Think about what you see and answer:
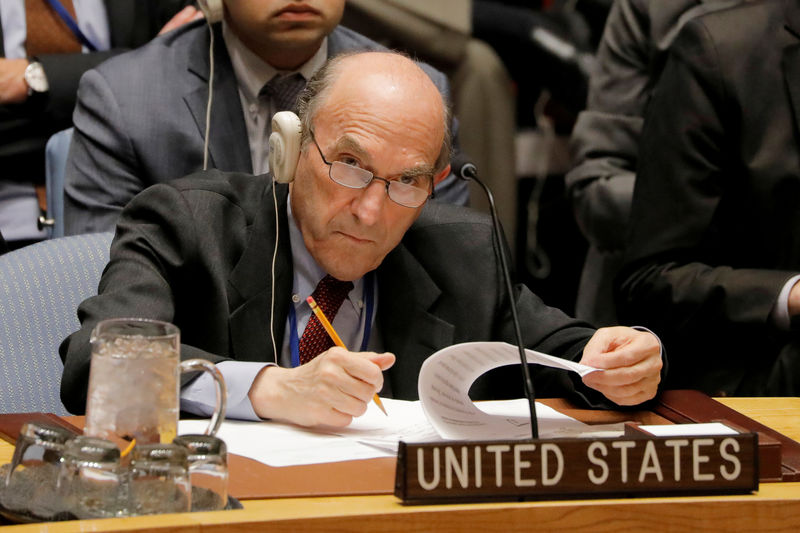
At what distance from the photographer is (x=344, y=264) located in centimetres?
203

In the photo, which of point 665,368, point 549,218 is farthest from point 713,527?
point 549,218

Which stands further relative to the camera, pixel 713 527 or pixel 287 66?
pixel 287 66

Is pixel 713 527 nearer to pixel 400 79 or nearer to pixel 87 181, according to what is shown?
pixel 400 79

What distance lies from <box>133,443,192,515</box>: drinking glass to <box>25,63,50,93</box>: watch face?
1940mm

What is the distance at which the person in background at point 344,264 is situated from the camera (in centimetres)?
192

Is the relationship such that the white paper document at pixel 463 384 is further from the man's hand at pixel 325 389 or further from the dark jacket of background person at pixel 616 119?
the dark jacket of background person at pixel 616 119

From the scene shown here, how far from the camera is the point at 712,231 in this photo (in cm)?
267

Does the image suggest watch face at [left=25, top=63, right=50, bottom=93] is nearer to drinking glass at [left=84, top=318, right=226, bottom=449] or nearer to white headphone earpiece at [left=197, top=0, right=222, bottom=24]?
white headphone earpiece at [left=197, top=0, right=222, bottom=24]

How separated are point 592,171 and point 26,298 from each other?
163 centimetres

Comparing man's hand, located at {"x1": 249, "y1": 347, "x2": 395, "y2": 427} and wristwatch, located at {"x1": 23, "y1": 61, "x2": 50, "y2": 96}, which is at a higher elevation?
wristwatch, located at {"x1": 23, "y1": 61, "x2": 50, "y2": 96}

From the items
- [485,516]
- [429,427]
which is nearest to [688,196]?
[429,427]

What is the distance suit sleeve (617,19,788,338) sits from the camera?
8.49 feet

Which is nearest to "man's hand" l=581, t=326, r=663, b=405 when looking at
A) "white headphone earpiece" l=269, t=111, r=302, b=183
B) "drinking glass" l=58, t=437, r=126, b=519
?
"white headphone earpiece" l=269, t=111, r=302, b=183

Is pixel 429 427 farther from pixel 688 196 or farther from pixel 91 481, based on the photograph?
pixel 688 196
